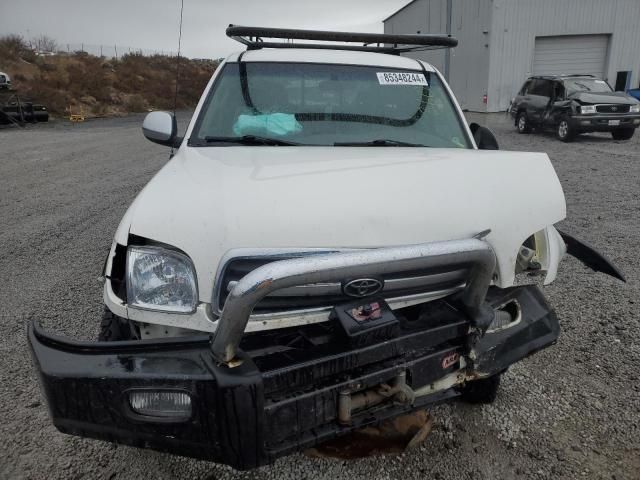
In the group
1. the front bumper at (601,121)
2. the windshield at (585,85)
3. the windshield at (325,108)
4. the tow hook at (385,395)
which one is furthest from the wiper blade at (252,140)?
the windshield at (585,85)

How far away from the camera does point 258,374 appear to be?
5.32ft

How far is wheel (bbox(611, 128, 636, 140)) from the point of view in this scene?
533 inches

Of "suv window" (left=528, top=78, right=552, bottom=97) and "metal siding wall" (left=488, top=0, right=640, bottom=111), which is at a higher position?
"metal siding wall" (left=488, top=0, right=640, bottom=111)

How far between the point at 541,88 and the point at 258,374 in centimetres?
1587

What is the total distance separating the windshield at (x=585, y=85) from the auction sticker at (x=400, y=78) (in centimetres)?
1210

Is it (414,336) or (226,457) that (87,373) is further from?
(414,336)

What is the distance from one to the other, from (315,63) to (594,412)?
273 cm

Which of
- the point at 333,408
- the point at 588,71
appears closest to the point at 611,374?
the point at 333,408

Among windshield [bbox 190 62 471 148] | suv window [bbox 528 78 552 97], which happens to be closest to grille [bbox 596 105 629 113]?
suv window [bbox 528 78 552 97]

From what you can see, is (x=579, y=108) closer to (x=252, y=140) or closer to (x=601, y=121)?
(x=601, y=121)

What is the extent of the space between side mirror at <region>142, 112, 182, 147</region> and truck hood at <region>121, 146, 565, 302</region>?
0.89 metres

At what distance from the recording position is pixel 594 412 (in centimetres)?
272

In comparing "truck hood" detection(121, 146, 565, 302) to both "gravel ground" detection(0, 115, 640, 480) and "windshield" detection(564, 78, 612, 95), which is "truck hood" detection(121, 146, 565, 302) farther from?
"windshield" detection(564, 78, 612, 95)

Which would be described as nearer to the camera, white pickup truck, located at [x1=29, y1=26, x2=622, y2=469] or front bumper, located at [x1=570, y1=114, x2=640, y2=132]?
white pickup truck, located at [x1=29, y1=26, x2=622, y2=469]
